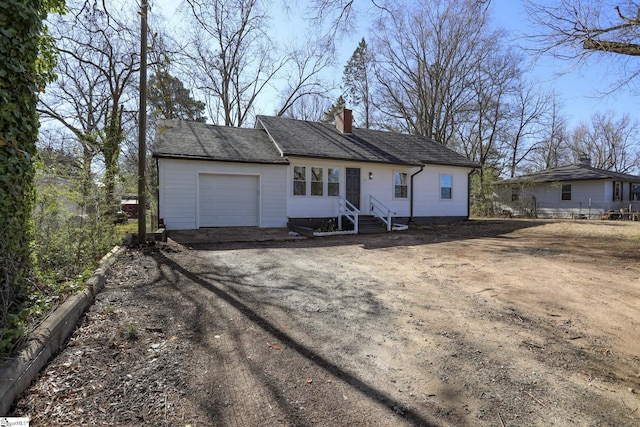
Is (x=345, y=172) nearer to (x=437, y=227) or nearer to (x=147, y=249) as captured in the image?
(x=437, y=227)

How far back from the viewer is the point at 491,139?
93.9 feet

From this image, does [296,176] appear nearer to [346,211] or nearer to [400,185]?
[346,211]

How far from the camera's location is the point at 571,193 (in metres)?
24.1

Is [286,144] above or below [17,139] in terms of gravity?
above

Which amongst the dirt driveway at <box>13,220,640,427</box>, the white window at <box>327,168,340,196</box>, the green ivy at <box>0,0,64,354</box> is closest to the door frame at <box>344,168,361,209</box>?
the white window at <box>327,168,340,196</box>

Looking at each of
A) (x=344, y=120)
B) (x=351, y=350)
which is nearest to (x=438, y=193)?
(x=344, y=120)

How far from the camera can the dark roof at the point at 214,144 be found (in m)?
11.6

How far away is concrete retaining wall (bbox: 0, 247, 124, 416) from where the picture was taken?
2.24 m

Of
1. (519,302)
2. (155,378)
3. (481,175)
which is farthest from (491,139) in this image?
(155,378)

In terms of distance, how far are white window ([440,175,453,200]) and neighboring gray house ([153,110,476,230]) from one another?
0.17 ft

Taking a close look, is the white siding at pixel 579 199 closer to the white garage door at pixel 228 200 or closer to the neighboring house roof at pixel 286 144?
the neighboring house roof at pixel 286 144

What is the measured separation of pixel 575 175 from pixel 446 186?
13490 millimetres

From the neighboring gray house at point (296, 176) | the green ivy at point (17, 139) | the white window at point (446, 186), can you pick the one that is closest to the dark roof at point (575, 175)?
the neighboring gray house at point (296, 176)

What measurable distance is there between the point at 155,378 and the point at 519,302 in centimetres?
462
